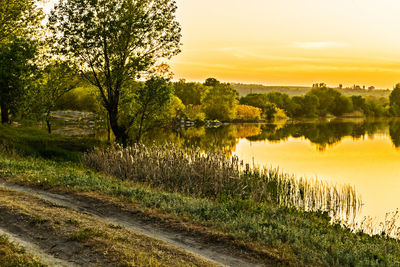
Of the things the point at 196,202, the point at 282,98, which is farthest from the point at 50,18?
the point at 282,98

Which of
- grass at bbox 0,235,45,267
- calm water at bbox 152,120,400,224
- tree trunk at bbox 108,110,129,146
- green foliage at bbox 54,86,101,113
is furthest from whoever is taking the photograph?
green foliage at bbox 54,86,101,113

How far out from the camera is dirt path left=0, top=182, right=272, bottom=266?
8.62 m

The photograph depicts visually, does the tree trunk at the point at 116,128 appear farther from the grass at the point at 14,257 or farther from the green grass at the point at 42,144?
the grass at the point at 14,257

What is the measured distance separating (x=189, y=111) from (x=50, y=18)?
214 feet

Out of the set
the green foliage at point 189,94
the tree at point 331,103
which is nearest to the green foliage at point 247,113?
the green foliage at point 189,94

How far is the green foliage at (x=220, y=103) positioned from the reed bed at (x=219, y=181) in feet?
246

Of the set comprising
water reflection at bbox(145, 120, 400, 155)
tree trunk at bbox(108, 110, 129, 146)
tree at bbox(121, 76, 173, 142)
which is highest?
tree at bbox(121, 76, 173, 142)

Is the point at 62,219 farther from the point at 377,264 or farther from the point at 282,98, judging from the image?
the point at 282,98

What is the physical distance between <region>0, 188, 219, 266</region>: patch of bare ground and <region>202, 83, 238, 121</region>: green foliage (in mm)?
83844

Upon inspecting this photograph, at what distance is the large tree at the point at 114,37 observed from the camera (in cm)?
2662

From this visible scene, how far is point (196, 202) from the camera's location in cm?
1291

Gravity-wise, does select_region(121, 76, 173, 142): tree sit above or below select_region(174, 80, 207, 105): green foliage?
below

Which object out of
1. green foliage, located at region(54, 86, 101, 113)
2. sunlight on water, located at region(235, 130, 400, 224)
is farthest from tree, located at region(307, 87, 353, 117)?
sunlight on water, located at region(235, 130, 400, 224)

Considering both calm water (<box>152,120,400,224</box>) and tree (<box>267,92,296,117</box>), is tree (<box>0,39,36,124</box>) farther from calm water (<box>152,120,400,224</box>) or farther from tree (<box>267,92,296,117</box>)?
tree (<box>267,92,296,117</box>)
